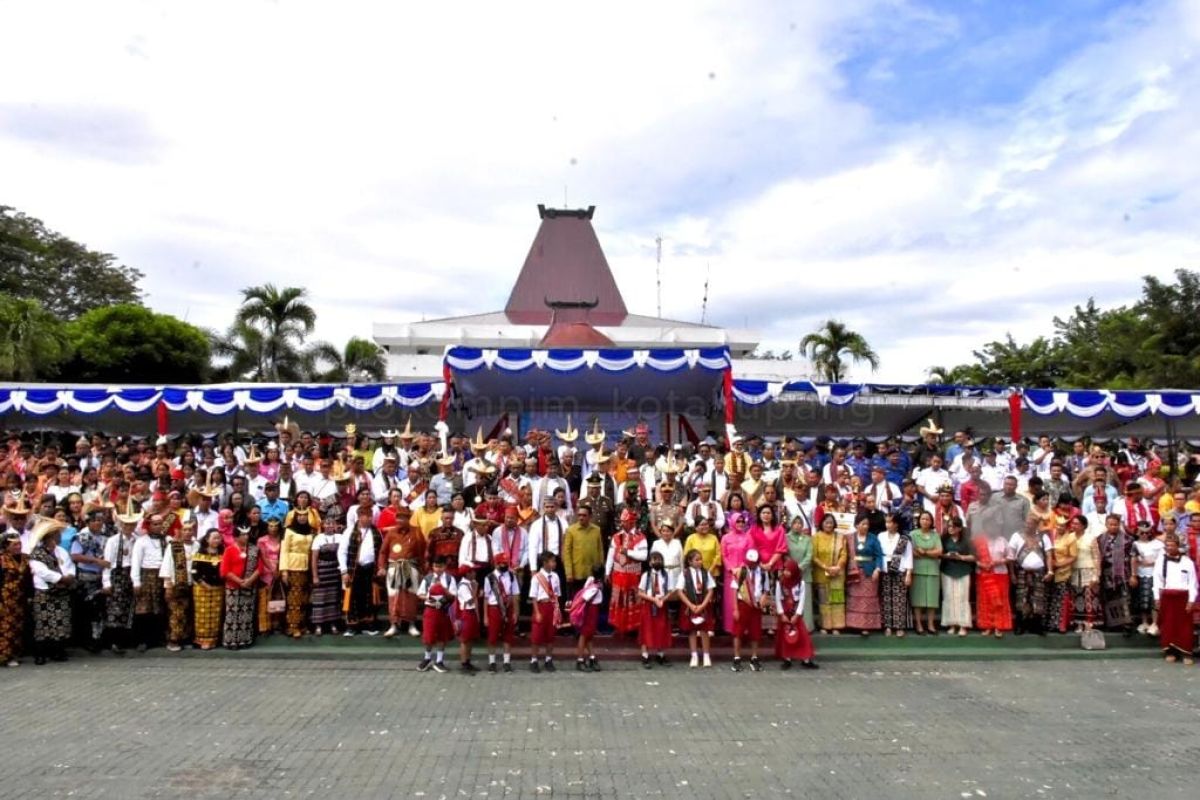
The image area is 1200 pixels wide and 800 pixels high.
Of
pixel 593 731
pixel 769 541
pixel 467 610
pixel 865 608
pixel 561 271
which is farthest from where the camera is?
pixel 561 271

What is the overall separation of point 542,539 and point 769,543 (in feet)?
7.39

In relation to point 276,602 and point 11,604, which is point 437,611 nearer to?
point 276,602

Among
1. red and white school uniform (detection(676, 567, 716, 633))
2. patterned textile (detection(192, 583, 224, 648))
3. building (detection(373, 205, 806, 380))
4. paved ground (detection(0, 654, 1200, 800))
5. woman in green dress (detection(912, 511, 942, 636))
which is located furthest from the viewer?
building (detection(373, 205, 806, 380))

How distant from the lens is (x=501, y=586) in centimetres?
817

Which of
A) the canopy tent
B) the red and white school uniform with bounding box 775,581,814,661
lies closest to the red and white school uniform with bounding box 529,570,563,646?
the red and white school uniform with bounding box 775,581,814,661

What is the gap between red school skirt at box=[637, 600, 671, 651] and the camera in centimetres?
841

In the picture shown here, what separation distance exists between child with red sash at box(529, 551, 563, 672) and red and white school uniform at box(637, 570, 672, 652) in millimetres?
866

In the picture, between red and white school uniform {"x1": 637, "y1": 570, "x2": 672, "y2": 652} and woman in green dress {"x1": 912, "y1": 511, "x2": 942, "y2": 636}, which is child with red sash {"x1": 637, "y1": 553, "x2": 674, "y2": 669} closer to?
red and white school uniform {"x1": 637, "y1": 570, "x2": 672, "y2": 652}

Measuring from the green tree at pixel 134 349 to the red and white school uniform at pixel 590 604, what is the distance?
26179 millimetres

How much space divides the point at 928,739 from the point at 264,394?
12.1 metres

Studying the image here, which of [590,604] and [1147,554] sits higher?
[1147,554]

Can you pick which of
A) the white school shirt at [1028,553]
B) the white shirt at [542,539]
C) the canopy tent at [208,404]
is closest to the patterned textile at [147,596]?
the white shirt at [542,539]

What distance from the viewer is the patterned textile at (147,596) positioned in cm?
860

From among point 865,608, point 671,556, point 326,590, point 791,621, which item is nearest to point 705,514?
point 671,556
